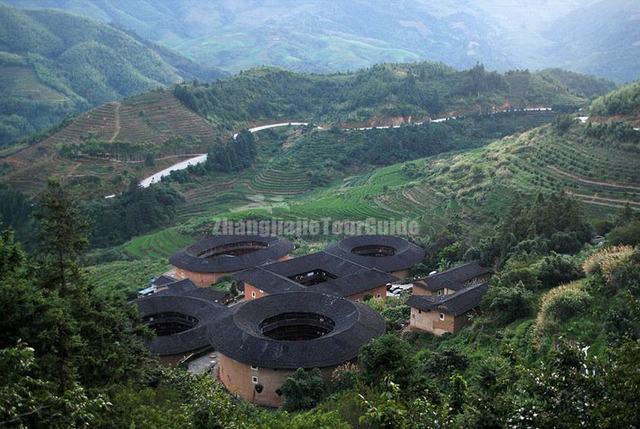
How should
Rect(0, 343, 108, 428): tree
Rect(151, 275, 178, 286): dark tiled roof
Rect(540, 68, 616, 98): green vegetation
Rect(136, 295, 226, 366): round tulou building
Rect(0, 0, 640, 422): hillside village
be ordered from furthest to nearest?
Rect(540, 68, 616, 98): green vegetation → Rect(151, 275, 178, 286): dark tiled roof → Rect(136, 295, 226, 366): round tulou building → Rect(0, 0, 640, 422): hillside village → Rect(0, 343, 108, 428): tree

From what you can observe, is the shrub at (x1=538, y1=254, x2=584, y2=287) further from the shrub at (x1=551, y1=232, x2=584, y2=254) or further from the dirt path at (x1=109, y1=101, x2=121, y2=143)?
the dirt path at (x1=109, y1=101, x2=121, y2=143)

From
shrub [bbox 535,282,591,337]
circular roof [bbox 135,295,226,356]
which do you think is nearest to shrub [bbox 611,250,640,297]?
shrub [bbox 535,282,591,337]

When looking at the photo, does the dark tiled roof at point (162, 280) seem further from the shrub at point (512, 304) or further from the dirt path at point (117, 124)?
the dirt path at point (117, 124)

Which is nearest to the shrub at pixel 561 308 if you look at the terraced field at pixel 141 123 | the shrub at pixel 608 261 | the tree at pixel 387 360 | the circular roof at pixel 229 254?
the shrub at pixel 608 261

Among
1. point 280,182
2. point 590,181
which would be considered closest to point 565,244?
point 590,181

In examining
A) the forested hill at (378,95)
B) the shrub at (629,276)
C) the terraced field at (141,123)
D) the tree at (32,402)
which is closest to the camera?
the tree at (32,402)

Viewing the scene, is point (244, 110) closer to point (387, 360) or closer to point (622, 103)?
point (622, 103)
